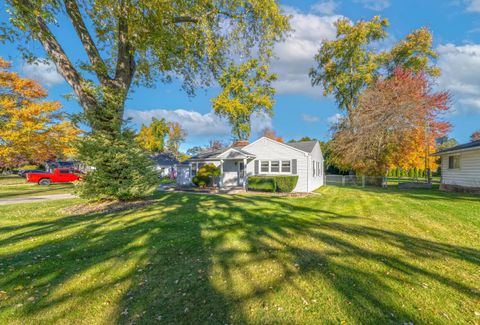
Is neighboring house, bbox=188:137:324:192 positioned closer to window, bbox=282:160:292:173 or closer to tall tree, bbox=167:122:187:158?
window, bbox=282:160:292:173

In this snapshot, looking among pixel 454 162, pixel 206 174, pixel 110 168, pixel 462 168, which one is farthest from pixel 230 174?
pixel 454 162

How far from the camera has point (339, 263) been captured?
3756 mm

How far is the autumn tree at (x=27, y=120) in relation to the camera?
58.7ft

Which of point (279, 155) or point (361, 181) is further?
point (361, 181)

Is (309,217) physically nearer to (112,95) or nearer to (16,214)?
(112,95)

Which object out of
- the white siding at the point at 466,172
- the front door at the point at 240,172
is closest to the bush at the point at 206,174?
the front door at the point at 240,172

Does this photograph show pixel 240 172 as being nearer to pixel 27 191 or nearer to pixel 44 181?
pixel 27 191

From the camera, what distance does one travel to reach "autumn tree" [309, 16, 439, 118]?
78.6 feet

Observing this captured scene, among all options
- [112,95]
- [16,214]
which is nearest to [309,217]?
[112,95]

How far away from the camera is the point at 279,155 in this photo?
1717 cm

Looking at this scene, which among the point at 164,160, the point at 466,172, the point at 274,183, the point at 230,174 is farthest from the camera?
the point at 164,160

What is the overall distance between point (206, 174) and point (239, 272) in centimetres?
1623

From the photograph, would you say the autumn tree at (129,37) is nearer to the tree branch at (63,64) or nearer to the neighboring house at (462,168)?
the tree branch at (63,64)

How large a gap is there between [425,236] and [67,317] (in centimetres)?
707
